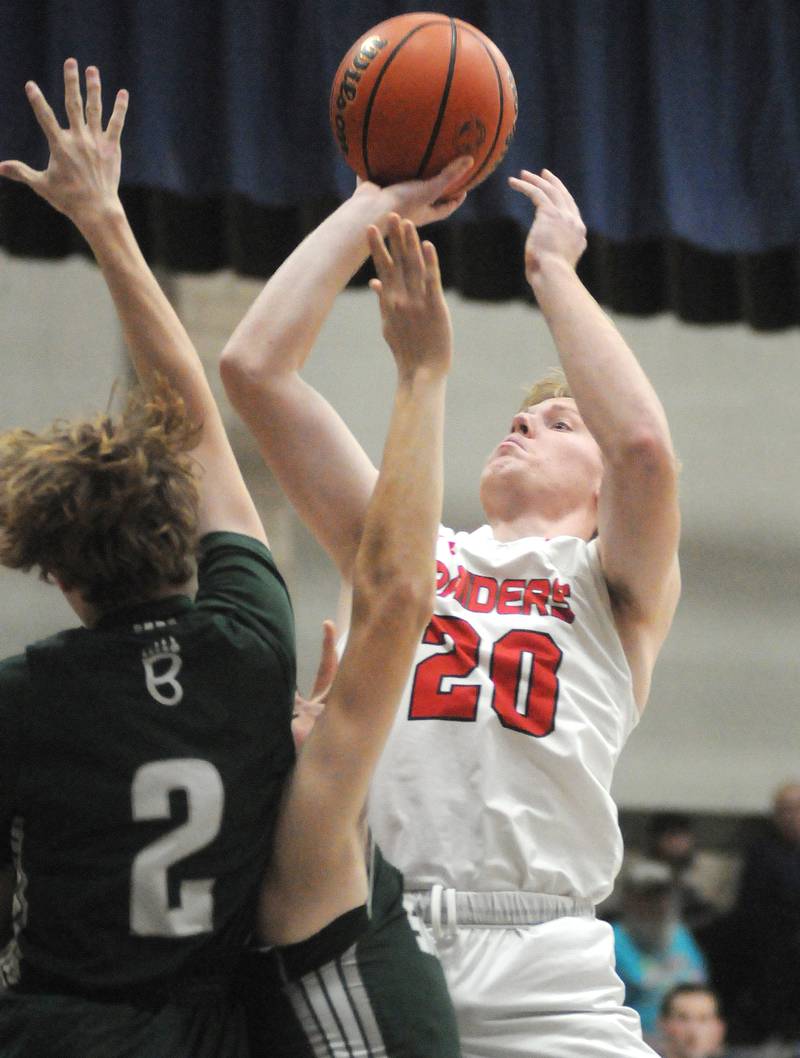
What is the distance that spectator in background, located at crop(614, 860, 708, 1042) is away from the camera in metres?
5.67

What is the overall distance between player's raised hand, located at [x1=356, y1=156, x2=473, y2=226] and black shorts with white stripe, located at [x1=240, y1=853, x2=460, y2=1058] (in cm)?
128

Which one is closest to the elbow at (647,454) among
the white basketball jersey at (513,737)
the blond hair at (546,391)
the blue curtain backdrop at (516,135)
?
the white basketball jersey at (513,737)

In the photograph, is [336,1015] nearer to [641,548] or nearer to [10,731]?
[10,731]

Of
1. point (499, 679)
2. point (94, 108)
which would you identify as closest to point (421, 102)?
point (94, 108)

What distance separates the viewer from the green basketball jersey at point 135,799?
1.88 meters

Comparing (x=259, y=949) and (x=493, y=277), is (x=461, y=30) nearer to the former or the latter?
(x=259, y=949)

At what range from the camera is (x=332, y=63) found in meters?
5.95

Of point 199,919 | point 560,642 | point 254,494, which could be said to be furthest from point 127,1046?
point 254,494

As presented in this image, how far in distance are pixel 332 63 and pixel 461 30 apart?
3.12 m

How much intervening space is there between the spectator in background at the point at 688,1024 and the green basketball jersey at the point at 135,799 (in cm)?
398

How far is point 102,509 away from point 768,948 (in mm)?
4896

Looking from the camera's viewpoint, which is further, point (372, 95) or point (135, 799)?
point (372, 95)

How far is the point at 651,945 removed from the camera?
232 inches

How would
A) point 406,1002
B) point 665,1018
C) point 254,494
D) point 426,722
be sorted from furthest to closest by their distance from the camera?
point 254,494, point 665,1018, point 426,722, point 406,1002
